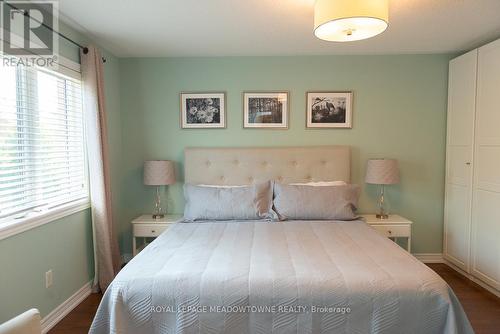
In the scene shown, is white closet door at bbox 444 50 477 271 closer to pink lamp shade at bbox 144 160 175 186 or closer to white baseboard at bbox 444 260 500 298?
white baseboard at bbox 444 260 500 298

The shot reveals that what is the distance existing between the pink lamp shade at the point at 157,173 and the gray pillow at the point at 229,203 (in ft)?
1.07

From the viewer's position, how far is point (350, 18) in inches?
68.6

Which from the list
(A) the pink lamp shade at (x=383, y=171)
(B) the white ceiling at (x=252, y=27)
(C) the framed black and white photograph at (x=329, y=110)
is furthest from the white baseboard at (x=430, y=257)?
(B) the white ceiling at (x=252, y=27)

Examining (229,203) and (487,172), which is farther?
(229,203)

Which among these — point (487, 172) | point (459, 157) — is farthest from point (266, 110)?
point (487, 172)

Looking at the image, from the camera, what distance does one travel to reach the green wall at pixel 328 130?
347 centimetres

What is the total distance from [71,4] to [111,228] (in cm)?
192

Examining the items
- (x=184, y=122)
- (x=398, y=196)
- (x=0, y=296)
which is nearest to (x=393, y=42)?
(x=398, y=196)

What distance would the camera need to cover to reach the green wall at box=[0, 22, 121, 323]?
6.52 feet

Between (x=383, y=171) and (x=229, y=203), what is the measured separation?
1.60 metres

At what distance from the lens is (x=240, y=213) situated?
3.00 metres

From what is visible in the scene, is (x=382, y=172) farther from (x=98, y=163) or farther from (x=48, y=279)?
(x=48, y=279)

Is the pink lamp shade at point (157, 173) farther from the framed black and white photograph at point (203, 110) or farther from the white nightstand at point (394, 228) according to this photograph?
the white nightstand at point (394, 228)

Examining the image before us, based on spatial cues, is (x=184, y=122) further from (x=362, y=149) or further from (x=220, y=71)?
(x=362, y=149)
